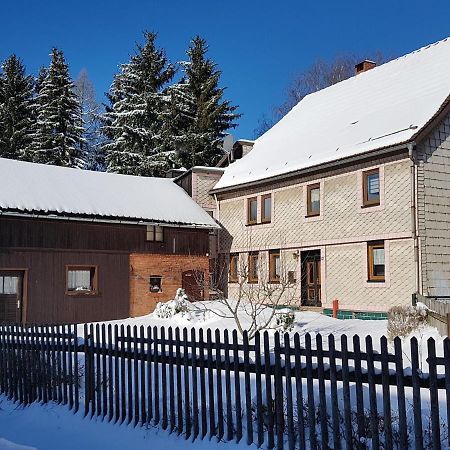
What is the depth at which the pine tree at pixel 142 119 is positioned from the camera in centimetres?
4375

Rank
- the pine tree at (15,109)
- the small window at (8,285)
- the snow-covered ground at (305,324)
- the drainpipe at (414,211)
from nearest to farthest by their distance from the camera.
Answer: the snow-covered ground at (305,324)
the drainpipe at (414,211)
the small window at (8,285)
the pine tree at (15,109)

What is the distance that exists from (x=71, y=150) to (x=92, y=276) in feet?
73.7

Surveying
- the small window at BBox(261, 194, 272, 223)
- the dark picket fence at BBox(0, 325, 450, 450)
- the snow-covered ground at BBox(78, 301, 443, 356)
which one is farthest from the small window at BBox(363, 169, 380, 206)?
the dark picket fence at BBox(0, 325, 450, 450)

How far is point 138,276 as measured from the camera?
24.8 meters

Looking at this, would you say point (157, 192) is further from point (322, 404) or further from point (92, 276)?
point (322, 404)

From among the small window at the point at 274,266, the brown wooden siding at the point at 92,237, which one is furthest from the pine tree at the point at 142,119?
the small window at the point at 274,266

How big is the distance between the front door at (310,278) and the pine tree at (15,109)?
2779 centimetres

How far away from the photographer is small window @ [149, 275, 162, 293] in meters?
25.2

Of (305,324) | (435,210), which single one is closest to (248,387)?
(305,324)

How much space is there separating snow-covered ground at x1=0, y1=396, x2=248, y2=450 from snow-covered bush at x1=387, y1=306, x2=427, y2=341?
334 inches

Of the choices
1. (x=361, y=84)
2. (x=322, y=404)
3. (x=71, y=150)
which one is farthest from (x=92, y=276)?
(x=71, y=150)

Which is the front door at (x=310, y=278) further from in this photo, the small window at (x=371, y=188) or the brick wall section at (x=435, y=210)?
the brick wall section at (x=435, y=210)

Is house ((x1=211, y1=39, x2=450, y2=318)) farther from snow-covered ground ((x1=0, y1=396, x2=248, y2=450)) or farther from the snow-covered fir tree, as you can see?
the snow-covered fir tree

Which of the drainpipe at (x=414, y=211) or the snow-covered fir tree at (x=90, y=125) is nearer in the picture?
the drainpipe at (x=414, y=211)
